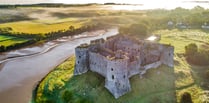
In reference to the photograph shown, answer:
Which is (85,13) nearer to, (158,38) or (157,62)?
(158,38)

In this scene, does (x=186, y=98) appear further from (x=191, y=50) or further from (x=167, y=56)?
(x=191, y=50)

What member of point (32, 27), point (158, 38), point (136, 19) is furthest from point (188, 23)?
point (32, 27)

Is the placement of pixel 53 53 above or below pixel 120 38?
below

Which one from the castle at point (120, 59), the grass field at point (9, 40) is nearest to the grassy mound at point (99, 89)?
the castle at point (120, 59)

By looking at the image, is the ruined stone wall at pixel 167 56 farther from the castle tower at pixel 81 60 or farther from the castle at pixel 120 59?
the castle tower at pixel 81 60

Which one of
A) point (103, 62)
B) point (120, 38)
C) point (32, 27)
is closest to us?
point (103, 62)

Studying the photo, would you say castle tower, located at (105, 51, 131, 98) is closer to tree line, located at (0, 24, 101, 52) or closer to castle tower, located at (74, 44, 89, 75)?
castle tower, located at (74, 44, 89, 75)

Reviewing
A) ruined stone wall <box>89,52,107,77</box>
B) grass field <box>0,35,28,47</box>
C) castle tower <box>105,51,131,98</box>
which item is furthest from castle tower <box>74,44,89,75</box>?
grass field <box>0,35,28,47</box>
